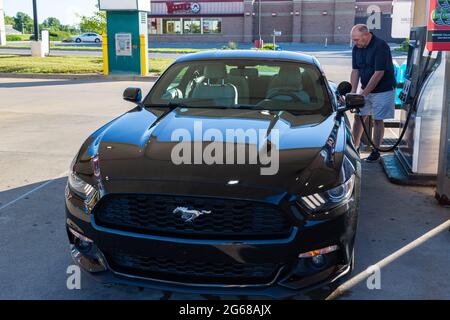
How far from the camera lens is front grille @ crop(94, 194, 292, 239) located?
2846 mm

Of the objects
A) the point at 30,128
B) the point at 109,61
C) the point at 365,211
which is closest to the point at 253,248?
the point at 365,211

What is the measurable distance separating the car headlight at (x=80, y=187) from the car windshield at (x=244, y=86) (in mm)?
1389

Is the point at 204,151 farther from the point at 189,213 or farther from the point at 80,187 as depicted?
the point at 80,187

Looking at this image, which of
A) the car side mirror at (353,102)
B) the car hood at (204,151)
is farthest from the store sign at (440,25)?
the car hood at (204,151)

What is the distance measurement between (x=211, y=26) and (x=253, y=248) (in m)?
62.5

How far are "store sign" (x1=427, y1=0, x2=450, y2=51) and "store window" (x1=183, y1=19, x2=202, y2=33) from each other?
59739mm

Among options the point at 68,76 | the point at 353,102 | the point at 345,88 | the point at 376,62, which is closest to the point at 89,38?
the point at 68,76

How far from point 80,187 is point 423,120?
423 cm

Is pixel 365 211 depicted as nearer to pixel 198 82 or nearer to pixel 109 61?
pixel 198 82

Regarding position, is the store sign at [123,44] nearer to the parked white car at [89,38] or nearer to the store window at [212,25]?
the store window at [212,25]

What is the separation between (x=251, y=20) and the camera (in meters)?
61.5

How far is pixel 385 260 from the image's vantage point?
396cm
